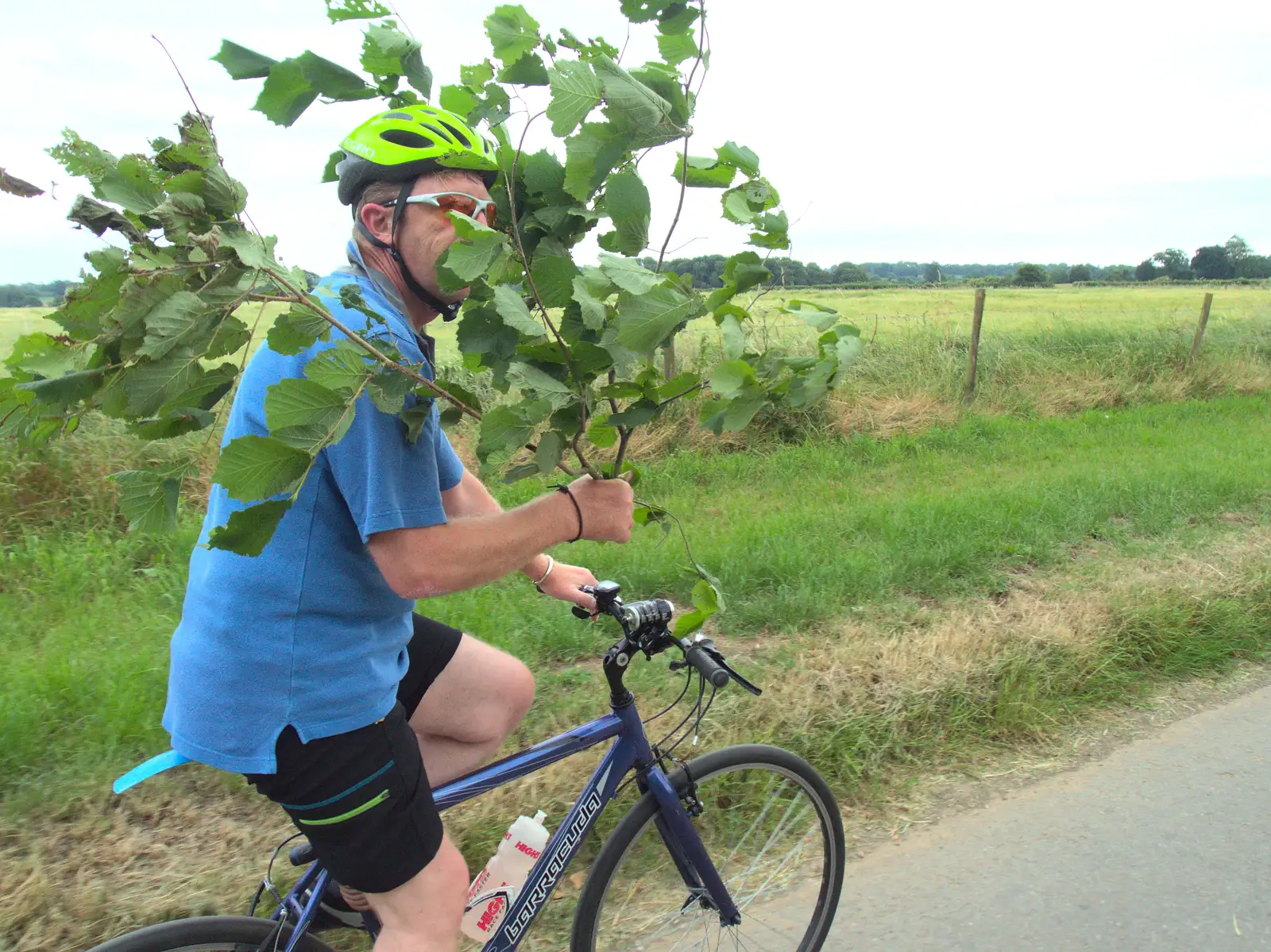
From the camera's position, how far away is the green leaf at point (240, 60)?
1.40 m

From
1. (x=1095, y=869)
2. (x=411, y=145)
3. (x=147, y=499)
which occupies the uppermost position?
(x=411, y=145)

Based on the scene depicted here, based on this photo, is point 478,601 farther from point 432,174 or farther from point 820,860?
point 432,174

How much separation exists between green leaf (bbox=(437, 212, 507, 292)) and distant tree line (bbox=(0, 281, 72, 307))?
0.58m

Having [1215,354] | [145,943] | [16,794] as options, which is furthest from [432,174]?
[1215,354]

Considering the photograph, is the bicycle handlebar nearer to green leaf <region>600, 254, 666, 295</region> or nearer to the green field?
the green field

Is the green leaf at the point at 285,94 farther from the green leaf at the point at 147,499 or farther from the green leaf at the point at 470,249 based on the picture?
the green leaf at the point at 147,499

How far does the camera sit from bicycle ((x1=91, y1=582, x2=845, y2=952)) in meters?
1.89

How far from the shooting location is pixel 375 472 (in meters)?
1.48

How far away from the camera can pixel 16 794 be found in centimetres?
271

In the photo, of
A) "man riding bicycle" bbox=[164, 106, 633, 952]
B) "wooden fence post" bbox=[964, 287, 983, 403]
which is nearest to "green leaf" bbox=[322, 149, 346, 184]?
"man riding bicycle" bbox=[164, 106, 633, 952]

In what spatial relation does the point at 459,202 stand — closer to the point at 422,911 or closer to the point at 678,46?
the point at 678,46

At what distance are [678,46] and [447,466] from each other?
3.40 feet

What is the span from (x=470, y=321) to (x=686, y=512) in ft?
15.6

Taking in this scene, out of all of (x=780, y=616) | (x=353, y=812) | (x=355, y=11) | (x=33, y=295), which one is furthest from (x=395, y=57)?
(x=780, y=616)
